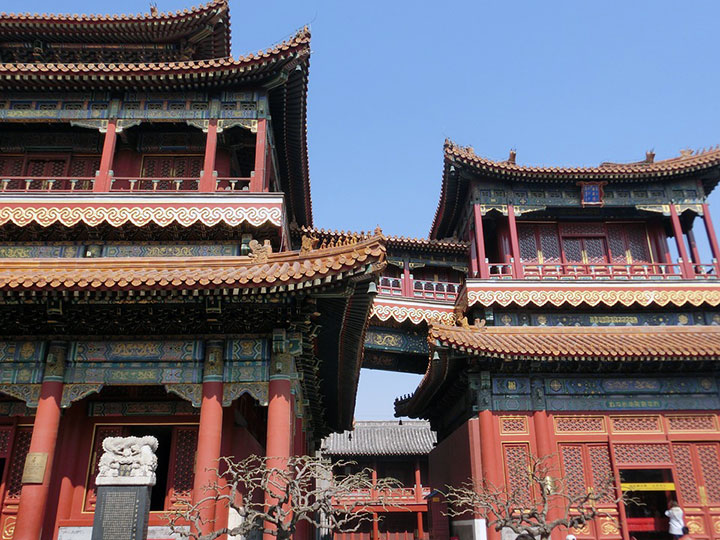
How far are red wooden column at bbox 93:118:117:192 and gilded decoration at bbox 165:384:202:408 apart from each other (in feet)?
18.5

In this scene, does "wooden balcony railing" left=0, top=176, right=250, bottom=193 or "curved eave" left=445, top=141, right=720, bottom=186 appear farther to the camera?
"curved eave" left=445, top=141, right=720, bottom=186

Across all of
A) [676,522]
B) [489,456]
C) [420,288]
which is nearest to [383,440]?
[420,288]

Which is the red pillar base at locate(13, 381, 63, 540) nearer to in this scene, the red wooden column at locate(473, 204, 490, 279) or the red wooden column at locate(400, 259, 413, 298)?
the red wooden column at locate(473, 204, 490, 279)

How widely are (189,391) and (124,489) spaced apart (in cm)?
213

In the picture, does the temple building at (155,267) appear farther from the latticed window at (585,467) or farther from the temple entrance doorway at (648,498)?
the temple entrance doorway at (648,498)

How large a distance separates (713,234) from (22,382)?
21.6m

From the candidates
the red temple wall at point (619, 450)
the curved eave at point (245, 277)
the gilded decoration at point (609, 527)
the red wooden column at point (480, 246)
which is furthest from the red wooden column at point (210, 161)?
the gilded decoration at point (609, 527)

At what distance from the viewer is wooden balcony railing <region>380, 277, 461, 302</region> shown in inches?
910

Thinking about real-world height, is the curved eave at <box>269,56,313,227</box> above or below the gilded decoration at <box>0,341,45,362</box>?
above

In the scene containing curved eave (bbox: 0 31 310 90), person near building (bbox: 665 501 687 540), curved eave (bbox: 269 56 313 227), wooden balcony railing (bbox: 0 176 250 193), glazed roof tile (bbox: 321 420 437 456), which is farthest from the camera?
glazed roof tile (bbox: 321 420 437 456)

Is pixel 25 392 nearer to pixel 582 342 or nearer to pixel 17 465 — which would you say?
pixel 17 465

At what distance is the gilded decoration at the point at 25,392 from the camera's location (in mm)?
10799

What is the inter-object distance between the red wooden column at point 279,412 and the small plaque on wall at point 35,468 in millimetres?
3919

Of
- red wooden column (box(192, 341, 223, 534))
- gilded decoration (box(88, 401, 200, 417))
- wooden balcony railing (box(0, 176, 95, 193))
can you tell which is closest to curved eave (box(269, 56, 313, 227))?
wooden balcony railing (box(0, 176, 95, 193))
